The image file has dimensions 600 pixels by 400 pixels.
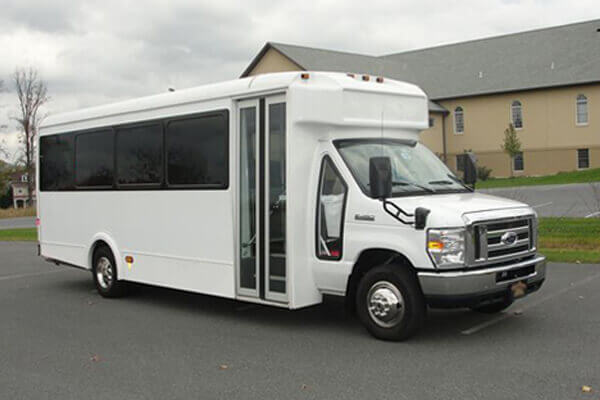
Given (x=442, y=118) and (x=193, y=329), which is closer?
(x=193, y=329)

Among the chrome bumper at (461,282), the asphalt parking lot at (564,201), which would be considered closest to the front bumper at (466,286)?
the chrome bumper at (461,282)

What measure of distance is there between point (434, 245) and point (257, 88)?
2.82m

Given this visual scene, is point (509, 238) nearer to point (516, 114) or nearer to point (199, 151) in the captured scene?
point (199, 151)

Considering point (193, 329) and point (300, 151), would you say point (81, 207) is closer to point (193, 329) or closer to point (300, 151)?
point (193, 329)

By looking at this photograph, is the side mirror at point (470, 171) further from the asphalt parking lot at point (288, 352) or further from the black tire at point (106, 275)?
the black tire at point (106, 275)

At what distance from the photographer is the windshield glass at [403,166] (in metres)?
7.69

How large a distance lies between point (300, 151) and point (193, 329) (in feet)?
8.29

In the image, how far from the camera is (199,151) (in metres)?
9.06

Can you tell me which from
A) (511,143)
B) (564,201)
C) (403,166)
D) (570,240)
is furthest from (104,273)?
(511,143)

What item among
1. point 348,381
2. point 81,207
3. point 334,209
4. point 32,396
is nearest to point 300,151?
point 334,209

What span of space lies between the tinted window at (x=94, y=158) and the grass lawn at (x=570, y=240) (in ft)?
25.7

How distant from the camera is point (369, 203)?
736 cm

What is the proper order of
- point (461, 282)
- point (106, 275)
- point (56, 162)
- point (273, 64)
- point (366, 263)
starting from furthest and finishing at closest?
1. point (273, 64)
2. point (56, 162)
3. point (106, 275)
4. point (366, 263)
5. point (461, 282)

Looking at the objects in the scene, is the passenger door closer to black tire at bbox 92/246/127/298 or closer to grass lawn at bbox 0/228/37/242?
black tire at bbox 92/246/127/298
